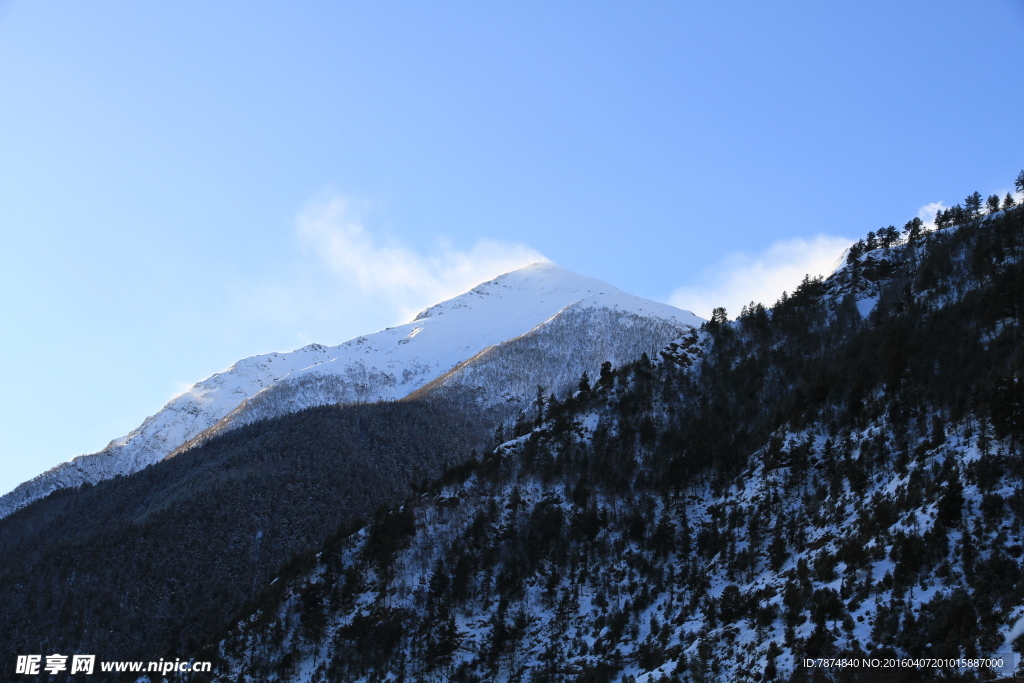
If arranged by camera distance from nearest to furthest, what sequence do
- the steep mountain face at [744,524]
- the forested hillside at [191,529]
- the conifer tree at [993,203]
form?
the steep mountain face at [744,524] → the conifer tree at [993,203] → the forested hillside at [191,529]

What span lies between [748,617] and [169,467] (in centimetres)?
15438

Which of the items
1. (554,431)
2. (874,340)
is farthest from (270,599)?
(874,340)

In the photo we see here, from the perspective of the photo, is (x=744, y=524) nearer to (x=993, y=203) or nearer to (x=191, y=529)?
(x=993, y=203)

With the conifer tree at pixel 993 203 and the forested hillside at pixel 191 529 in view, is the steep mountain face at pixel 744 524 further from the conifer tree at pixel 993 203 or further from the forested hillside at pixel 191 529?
the forested hillside at pixel 191 529

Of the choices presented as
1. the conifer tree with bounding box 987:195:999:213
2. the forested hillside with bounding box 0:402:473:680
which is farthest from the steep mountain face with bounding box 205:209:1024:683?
the forested hillside with bounding box 0:402:473:680

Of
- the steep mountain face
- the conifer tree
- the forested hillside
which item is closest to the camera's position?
the steep mountain face

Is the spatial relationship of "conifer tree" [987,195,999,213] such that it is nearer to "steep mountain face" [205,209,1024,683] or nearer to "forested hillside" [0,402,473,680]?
"steep mountain face" [205,209,1024,683]

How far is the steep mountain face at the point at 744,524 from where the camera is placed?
46062 mm

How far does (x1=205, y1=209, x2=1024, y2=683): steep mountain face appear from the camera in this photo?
1813 inches

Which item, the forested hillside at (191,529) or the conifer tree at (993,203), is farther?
the forested hillside at (191,529)

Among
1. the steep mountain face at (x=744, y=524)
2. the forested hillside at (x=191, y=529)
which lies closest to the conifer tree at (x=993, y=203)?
the steep mountain face at (x=744, y=524)

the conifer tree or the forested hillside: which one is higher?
the conifer tree

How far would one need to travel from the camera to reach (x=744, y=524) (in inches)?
2689

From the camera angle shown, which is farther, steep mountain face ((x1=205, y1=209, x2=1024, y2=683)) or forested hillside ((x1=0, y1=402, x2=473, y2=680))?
forested hillside ((x1=0, y1=402, x2=473, y2=680))
